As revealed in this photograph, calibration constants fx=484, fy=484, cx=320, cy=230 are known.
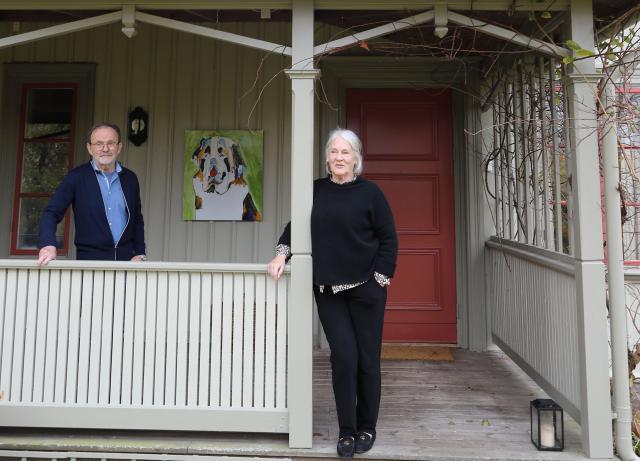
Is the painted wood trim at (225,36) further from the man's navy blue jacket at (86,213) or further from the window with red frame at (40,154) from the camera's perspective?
the window with red frame at (40,154)

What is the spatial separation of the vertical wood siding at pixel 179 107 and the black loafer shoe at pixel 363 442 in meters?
1.97

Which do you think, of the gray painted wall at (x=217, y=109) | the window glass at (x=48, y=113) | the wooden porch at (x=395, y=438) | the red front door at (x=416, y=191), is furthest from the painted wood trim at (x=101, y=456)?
the window glass at (x=48, y=113)

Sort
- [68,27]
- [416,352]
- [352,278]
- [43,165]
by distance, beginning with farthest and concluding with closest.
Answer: [43,165] → [416,352] → [68,27] → [352,278]

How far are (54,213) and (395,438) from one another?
2197 millimetres

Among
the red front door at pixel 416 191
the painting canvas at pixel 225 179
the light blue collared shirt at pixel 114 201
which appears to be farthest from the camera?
the red front door at pixel 416 191

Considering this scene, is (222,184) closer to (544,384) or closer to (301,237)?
(301,237)

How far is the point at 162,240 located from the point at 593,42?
334cm

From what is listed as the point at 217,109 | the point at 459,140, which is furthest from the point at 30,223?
the point at 459,140

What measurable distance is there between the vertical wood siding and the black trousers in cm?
179

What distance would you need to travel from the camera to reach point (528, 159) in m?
3.67

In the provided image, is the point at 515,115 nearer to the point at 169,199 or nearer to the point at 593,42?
the point at 593,42

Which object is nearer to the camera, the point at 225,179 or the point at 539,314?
the point at 539,314

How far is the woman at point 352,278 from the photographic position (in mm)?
2332

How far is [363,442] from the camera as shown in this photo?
2.38 metres
